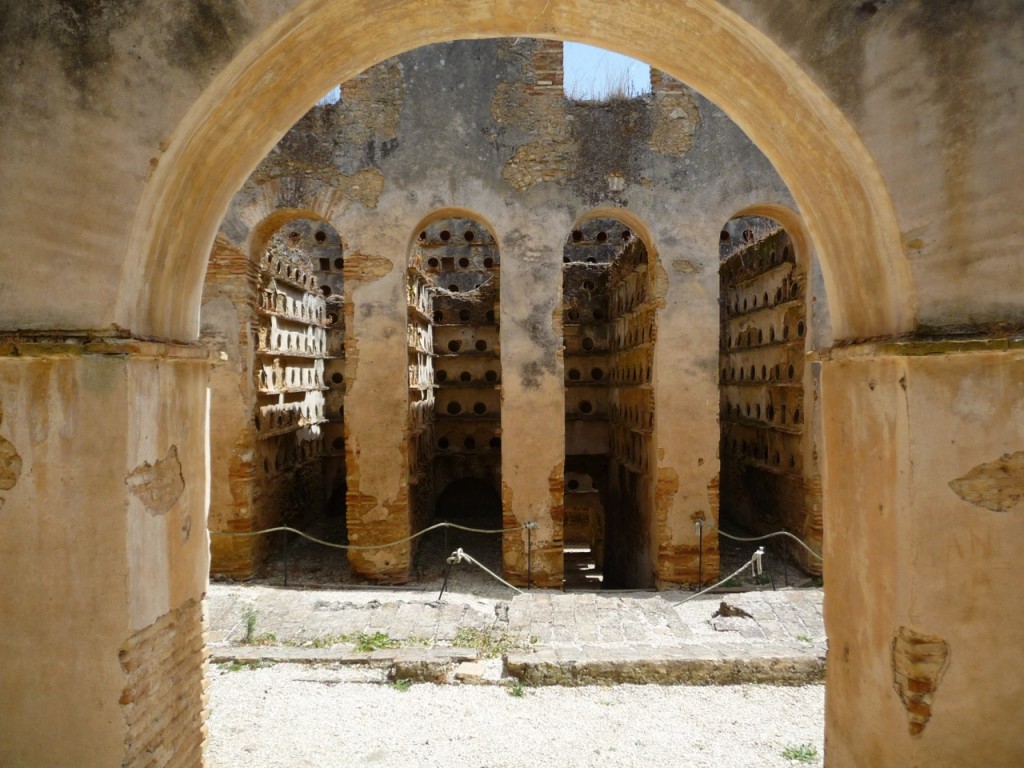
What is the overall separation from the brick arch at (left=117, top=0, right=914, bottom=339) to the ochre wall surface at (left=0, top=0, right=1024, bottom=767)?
0.06 ft

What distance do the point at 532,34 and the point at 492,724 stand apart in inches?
191

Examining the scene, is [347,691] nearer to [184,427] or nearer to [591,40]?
[184,427]

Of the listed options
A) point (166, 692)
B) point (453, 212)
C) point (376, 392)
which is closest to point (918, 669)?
point (166, 692)

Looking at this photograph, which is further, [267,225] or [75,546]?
[267,225]

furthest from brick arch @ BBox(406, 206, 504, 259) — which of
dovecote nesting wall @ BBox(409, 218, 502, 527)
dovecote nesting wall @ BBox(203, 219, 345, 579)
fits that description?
dovecote nesting wall @ BBox(409, 218, 502, 527)

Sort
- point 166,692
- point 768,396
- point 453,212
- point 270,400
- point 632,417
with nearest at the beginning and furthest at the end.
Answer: point 166,692
point 453,212
point 270,400
point 768,396
point 632,417

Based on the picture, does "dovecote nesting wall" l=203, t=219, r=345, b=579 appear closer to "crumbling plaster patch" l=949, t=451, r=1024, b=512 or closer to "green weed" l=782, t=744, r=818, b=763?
"green weed" l=782, t=744, r=818, b=763

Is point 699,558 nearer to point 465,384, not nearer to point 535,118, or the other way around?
point 465,384

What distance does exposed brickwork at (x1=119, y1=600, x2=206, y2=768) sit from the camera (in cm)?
304

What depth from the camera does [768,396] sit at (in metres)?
11.3

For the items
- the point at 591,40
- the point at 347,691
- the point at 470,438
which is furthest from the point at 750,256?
the point at 347,691

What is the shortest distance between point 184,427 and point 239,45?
6.17ft

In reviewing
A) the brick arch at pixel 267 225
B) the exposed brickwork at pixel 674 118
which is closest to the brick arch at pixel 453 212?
the brick arch at pixel 267 225

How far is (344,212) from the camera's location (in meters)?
9.73
